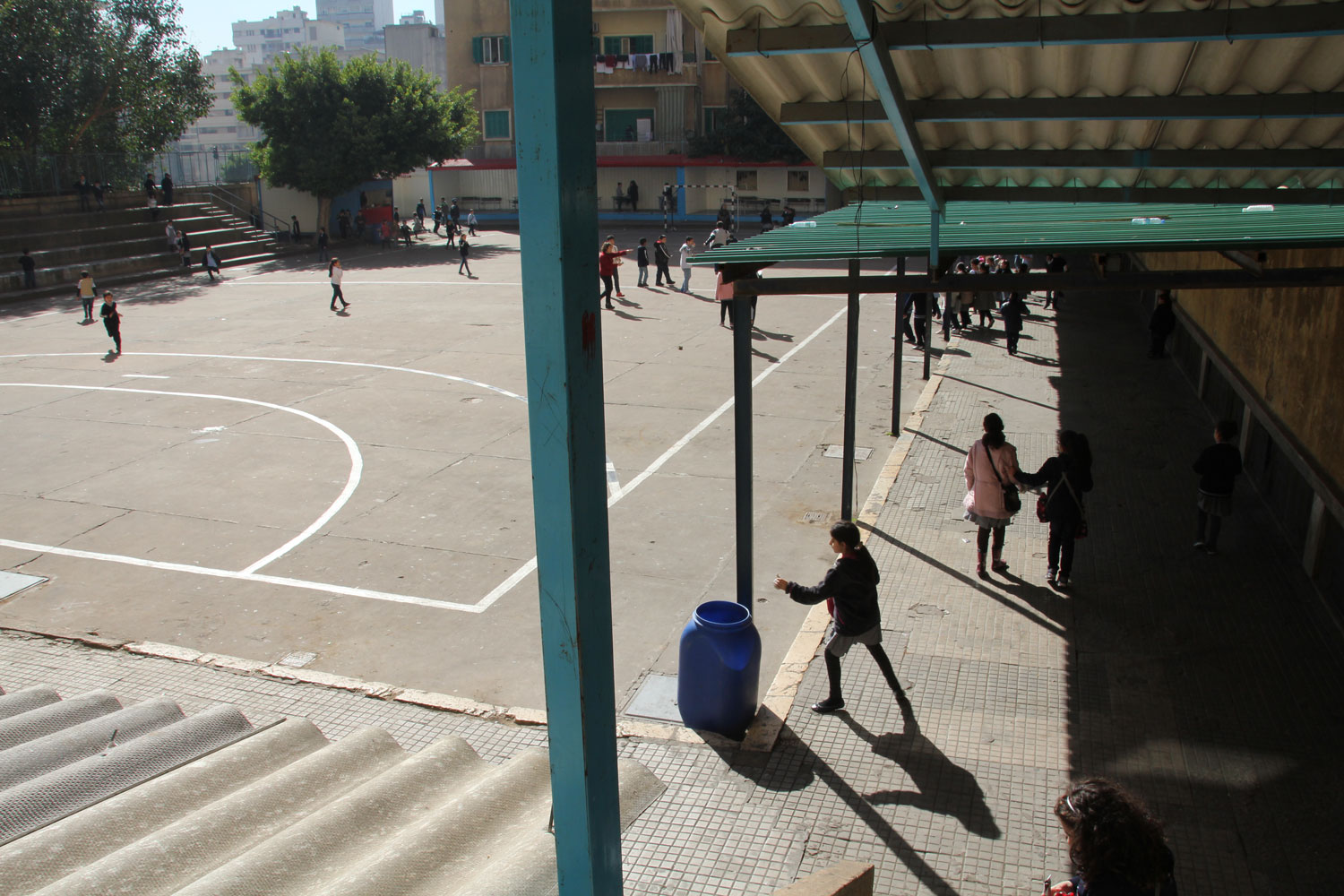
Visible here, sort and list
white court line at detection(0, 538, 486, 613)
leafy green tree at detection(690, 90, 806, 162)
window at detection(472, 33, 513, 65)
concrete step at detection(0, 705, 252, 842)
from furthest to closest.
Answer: window at detection(472, 33, 513, 65), leafy green tree at detection(690, 90, 806, 162), white court line at detection(0, 538, 486, 613), concrete step at detection(0, 705, 252, 842)

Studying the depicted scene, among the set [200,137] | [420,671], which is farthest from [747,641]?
[200,137]

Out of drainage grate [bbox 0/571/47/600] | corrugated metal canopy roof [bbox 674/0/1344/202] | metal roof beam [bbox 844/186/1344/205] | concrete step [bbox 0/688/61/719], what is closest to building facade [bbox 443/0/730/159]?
drainage grate [bbox 0/571/47/600]

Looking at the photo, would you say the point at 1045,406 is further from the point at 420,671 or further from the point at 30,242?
the point at 30,242

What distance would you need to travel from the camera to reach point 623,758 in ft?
21.8

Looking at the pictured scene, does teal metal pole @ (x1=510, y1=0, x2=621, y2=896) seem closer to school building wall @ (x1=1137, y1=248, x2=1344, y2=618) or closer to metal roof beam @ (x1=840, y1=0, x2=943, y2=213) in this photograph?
metal roof beam @ (x1=840, y1=0, x2=943, y2=213)

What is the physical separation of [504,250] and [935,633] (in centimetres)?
3416

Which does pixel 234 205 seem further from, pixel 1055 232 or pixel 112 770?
pixel 112 770

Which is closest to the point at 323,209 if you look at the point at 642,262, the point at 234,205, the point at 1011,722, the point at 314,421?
the point at 234,205

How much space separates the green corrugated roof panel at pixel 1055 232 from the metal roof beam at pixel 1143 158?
45 centimetres

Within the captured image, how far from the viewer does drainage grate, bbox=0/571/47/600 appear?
9.99m

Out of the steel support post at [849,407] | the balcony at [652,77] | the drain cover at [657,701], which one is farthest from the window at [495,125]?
the drain cover at [657,701]

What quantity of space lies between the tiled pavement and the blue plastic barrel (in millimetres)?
293

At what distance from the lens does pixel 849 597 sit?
6.86m

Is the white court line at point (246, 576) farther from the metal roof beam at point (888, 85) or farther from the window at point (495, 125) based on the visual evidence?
the window at point (495, 125)
